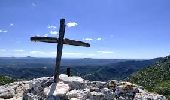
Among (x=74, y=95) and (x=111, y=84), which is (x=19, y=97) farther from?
(x=111, y=84)

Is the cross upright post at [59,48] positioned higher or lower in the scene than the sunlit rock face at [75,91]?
higher

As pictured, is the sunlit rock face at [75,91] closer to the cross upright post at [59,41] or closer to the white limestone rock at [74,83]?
the white limestone rock at [74,83]

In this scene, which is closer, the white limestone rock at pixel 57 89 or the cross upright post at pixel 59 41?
the white limestone rock at pixel 57 89

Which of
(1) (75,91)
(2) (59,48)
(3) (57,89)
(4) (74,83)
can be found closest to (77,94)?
(1) (75,91)

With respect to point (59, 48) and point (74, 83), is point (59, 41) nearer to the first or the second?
point (59, 48)

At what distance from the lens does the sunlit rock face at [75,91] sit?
2197 cm

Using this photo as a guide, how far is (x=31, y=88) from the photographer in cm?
2433

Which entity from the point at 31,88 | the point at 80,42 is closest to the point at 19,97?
the point at 31,88

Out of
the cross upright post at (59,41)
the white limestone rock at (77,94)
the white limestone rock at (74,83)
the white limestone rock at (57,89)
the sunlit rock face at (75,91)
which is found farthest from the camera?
the cross upright post at (59,41)

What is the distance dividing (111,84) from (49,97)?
232 inches

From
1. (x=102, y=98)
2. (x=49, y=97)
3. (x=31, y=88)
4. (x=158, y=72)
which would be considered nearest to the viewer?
(x=49, y=97)

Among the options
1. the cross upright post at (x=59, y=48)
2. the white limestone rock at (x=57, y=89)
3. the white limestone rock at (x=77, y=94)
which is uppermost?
the cross upright post at (x=59, y=48)

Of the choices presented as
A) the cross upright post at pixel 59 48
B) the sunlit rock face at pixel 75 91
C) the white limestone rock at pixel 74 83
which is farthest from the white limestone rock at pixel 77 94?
the cross upright post at pixel 59 48

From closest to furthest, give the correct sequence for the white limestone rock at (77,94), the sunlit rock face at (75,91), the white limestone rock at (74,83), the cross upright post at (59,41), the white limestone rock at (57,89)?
the white limestone rock at (57,89) → the white limestone rock at (77,94) → the sunlit rock face at (75,91) → the white limestone rock at (74,83) → the cross upright post at (59,41)
